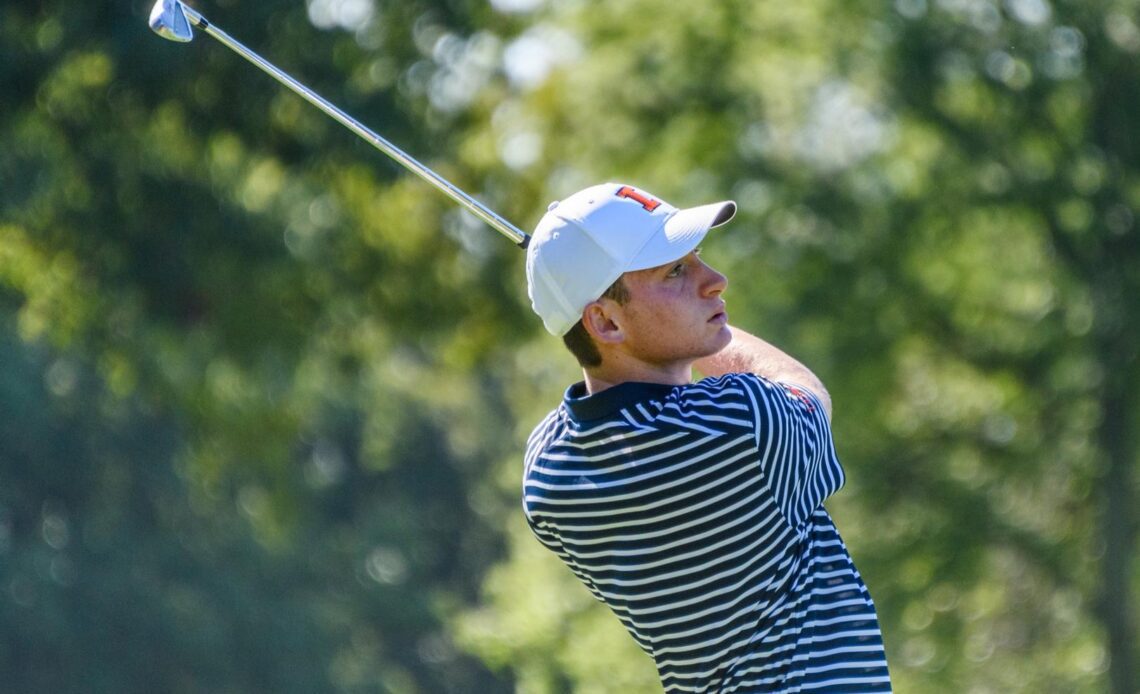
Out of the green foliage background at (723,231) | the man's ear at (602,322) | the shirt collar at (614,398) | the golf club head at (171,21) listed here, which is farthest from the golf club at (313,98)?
the green foliage background at (723,231)

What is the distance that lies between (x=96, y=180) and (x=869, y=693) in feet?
40.5

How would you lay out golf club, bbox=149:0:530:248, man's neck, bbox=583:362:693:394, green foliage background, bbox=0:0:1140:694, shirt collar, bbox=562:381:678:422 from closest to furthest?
1. shirt collar, bbox=562:381:678:422
2. man's neck, bbox=583:362:693:394
3. golf club, bbox=149:0:530:248
4. green foliage background, bbox=0:0:1140:694

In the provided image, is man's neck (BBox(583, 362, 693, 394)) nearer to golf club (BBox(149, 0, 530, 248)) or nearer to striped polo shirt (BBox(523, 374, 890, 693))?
striped polo shirt (BBox(523, 374, 890, 693))

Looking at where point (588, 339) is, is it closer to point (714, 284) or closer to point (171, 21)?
point (714, 284)

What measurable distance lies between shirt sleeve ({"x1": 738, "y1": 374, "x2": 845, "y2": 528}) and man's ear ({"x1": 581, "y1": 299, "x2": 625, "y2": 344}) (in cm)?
25

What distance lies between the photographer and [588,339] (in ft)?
10.5

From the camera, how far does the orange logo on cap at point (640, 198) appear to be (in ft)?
10.6

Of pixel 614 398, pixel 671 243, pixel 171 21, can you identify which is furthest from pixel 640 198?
pixel 171 21

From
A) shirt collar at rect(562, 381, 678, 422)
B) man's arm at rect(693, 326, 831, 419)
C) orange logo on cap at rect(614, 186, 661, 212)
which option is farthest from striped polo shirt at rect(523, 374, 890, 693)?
orange logo on cap at rect(614, 186, 661, 212)

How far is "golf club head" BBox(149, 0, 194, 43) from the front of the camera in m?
3.77

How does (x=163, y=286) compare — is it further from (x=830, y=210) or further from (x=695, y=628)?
(x=695, y=628)

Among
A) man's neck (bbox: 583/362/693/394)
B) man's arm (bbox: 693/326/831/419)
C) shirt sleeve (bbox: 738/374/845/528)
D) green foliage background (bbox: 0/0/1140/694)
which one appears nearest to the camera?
shirt sleeve (bbox: 738/374/845/528)

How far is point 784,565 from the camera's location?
304 centimetres

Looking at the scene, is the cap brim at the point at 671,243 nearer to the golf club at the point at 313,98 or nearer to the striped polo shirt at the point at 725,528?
the striped polo shirt at the point at 725,528
